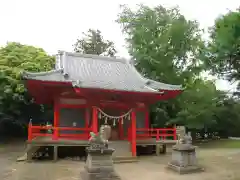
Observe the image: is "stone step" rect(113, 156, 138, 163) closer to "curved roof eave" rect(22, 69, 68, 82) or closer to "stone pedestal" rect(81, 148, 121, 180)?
"stone pedestal" rect(81, 148, 121, 180)

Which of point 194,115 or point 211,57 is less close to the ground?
point 211,57

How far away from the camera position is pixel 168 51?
2702 cm

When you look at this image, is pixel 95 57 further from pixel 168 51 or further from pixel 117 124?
pixel 168 51

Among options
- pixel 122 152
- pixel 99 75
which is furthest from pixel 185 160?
pixel 99 75

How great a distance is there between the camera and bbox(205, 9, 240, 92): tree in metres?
11.7

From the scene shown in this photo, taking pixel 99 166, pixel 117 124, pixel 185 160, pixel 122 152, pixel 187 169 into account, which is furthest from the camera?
pixel 117 124

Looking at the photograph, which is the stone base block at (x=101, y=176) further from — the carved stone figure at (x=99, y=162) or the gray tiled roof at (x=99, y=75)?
the gray tiled roof at (x=99, y=75)

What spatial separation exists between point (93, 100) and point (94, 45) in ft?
79.8

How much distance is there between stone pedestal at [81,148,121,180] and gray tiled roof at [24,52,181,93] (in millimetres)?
5619

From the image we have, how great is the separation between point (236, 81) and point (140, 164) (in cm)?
719

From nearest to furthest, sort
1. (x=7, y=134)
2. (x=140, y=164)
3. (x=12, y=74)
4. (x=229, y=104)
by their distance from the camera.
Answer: (x=140, y=164), (x=12, y=74), (x=229, y=104), (x=7, y=134)

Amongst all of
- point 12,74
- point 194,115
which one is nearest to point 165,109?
point 194,115

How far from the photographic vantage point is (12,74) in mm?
25766

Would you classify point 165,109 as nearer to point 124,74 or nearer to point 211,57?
point 124,74
